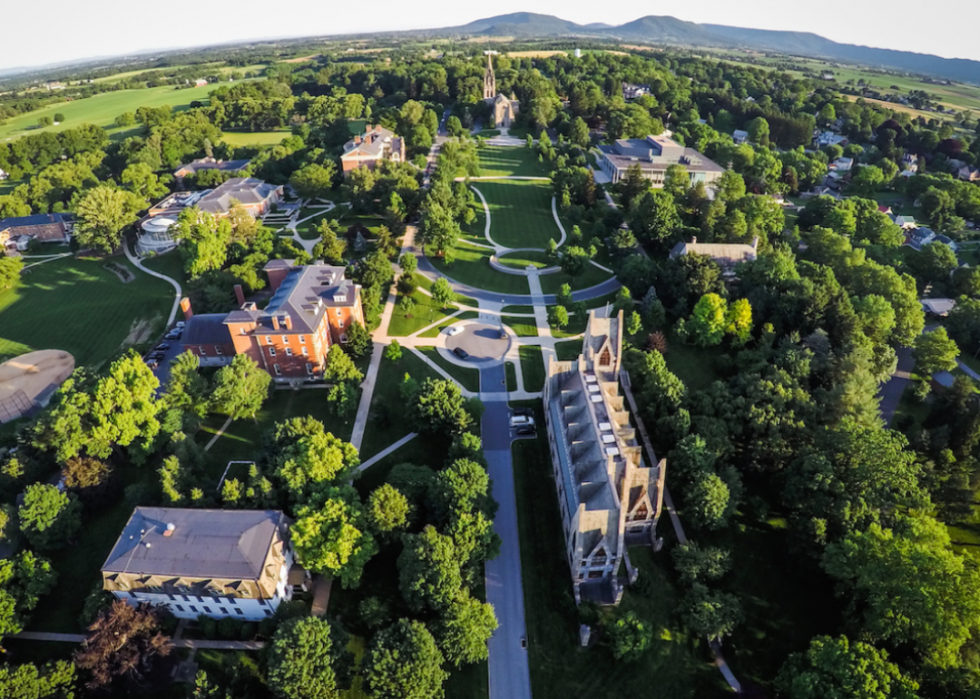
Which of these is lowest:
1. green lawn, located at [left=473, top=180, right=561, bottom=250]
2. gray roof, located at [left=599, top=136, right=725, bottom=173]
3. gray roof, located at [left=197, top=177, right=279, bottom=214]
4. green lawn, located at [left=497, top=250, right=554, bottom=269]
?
green lawn, located at [left=497, top=250, right=554, bottom=269]

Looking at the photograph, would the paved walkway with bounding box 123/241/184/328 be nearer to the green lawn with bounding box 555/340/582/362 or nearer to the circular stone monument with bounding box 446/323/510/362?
the circular stone monument with bounding box 446/323/510/362

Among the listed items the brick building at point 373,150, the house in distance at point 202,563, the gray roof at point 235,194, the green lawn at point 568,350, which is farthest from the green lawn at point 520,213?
the house in distance at point 202,563

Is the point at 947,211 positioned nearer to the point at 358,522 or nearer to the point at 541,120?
the point at 541,120

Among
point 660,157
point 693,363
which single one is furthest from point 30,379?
point 660,157

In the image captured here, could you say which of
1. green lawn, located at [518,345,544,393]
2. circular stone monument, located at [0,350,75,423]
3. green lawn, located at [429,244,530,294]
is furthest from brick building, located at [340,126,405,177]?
green lawn, located at [518,345,544,393]

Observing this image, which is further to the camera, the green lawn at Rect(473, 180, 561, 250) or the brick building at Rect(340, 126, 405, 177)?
the brick building at Rect(340, 126, 405, 177)

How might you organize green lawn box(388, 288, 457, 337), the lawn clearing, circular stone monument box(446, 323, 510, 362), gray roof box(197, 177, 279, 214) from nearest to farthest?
the lawn clearing → circular stone monument box(446, 323, 510, 362) → green lawn box(388, 288, 457, 337) → gray roof box(197, 177, 279, 214)

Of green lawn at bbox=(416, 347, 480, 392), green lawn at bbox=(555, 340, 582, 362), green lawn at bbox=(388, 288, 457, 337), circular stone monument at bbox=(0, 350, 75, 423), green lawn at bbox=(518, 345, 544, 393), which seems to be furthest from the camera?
green lawn at bbox=(388, 288, 457, 337)
